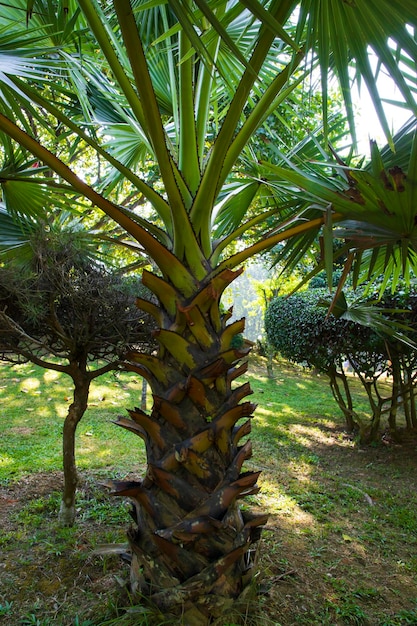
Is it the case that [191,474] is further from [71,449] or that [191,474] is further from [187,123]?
[187,123]

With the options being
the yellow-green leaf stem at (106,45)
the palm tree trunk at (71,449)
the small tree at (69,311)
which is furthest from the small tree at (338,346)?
the yellow-green leaf stem at (106,45)

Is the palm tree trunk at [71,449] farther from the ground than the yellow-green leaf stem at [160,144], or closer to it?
closer to it

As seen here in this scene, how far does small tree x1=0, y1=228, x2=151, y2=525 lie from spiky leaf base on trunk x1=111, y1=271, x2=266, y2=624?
869mm

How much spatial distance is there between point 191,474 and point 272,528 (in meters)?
1.82

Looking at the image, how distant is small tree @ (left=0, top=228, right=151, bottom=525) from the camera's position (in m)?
2.64

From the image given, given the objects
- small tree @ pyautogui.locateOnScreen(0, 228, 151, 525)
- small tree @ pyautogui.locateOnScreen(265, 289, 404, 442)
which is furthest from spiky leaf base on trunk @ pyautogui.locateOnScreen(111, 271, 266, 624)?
small tree @ pyautogui.locateOnScreen(265, 289, 404, 442)

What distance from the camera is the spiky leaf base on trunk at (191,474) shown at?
1.89 metres

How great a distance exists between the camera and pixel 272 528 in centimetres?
335

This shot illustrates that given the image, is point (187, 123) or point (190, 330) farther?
point (187, 123)

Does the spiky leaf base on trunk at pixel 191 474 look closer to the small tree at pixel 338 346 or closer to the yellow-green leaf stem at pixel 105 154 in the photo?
the yellow-green leaf stem at pixel 105 154

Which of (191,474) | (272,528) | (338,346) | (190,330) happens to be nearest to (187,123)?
(190,330)

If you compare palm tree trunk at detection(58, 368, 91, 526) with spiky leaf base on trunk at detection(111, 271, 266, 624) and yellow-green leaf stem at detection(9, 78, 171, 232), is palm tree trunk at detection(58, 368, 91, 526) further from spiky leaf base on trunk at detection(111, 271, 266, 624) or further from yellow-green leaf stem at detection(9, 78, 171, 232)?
yellow-green leaf stem at detection(9, 78, 171, 232)

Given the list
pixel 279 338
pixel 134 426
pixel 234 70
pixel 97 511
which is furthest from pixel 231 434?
pixel 279 338

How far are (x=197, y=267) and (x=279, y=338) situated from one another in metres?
4.60
